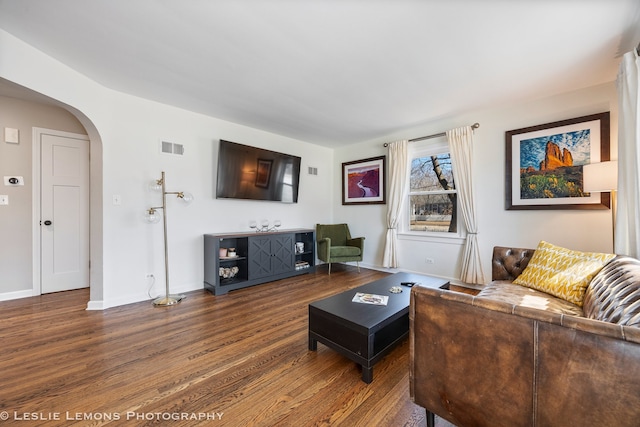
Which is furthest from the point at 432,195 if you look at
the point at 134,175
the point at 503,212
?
the point at 134,175

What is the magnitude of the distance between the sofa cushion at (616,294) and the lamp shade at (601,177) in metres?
0.95

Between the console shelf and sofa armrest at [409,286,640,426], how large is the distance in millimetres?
2844

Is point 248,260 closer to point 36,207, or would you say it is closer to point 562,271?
point 36,207

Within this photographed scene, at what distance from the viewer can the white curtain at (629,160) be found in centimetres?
192


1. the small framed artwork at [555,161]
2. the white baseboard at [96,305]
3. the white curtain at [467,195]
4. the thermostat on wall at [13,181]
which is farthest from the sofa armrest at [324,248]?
the thermostat on wall at [13,181]

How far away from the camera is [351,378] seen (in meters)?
1.69

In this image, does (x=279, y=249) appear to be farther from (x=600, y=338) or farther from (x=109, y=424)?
(x=600, y=338)

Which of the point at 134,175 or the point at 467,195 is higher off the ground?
the point at 134,175

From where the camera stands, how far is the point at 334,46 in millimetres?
2125

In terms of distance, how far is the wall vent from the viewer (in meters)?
3.33

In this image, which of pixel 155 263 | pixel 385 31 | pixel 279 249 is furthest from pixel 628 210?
pixel 155 263

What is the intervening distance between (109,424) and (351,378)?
53.3 inches

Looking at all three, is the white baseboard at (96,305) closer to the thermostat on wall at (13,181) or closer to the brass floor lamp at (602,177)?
the thermostat on wall at (13,181)

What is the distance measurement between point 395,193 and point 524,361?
143 inches
